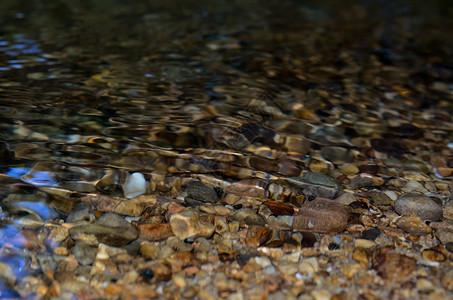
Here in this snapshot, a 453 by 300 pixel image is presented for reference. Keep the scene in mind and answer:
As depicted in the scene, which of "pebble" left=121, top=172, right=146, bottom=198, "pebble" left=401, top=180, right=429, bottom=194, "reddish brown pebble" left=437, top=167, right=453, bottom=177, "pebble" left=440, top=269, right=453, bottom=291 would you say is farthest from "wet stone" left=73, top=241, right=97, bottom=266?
"reddish brown pebble" left=437, top=167, right=453, bottom=177

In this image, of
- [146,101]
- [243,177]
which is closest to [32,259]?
[243,177]

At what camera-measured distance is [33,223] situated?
7.46 feet

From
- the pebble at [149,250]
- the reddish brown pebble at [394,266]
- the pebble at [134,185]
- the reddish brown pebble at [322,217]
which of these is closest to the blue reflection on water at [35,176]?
the pebble at [134,185]

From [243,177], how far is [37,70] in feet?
9.25

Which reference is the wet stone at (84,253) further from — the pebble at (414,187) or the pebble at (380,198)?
the pebble at (414,187)

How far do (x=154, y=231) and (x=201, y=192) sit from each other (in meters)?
0.49

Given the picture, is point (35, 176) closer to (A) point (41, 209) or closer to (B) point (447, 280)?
(A) point (41, 209)

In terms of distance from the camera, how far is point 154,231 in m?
2.29

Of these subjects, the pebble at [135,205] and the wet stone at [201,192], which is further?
the wet stone at [201,192]

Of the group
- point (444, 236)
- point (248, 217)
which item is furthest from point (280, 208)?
point (444, 236)

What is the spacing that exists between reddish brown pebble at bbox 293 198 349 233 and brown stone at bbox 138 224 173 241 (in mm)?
733

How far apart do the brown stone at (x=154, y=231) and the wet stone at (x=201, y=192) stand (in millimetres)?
370

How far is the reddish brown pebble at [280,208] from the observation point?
253 cm

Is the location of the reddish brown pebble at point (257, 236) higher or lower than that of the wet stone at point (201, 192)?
higher
